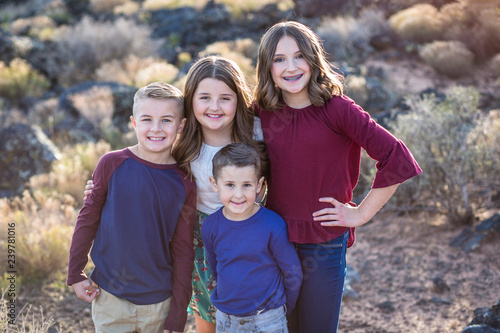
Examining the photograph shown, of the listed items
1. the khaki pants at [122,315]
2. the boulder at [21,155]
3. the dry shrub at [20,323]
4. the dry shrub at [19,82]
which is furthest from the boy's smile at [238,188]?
the dry shrub at [19,82]

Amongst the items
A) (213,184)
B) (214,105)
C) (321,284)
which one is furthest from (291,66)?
(321,284)

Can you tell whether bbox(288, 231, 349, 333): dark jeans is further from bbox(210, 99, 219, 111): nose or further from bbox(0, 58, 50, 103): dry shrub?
bbox(0, 58, 50, 103): dry shrub

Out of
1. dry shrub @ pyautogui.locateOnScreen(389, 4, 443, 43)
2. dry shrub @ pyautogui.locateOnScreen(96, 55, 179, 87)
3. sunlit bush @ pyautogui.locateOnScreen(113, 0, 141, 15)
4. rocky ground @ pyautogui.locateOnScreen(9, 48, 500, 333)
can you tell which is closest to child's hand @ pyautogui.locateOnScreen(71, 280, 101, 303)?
rocky ground @ pyautogui.locateOnScreen(9, 48, 500, 333)

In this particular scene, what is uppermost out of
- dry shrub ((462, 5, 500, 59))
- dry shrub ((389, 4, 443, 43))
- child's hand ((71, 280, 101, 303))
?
dry shrub ((389, 4, 443, 43))

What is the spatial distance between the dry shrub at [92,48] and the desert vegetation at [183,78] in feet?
0.12

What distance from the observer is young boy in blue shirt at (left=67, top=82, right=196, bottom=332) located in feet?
7.11

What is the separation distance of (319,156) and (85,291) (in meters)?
1.29

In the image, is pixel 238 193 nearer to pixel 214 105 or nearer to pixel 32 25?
pixel 214 105

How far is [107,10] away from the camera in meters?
20.8

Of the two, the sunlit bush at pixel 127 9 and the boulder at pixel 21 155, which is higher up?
the sunlit bush at pixel 127 9

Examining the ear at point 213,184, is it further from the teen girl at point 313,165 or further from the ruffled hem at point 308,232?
the ruffled hem at point 308,232

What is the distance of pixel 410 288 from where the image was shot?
4.12 metres

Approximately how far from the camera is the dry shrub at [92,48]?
12.8 m

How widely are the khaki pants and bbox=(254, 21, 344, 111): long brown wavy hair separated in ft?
3.79
